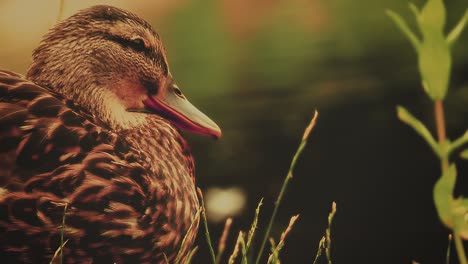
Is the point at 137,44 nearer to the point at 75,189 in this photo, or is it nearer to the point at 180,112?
the point at 180,112

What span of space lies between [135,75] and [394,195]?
73cm

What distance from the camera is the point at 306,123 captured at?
147cm

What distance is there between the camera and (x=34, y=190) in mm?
1020

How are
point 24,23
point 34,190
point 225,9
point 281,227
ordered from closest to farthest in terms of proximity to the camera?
point 34,190 → point 24,23 → point 281,227 → point 225,9

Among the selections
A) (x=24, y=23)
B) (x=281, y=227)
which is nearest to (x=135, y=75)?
(x=24, y=23)

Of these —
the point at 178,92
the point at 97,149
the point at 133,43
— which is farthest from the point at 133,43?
the point at 97,149

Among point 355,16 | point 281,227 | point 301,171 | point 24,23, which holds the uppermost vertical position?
point 355,16

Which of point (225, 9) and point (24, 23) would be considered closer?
point (24, 23)

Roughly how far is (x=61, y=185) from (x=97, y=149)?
10cm

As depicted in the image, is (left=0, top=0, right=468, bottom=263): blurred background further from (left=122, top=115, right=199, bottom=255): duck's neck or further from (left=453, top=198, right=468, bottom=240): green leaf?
(left=453, top=198, right=468, bottom=240): green leaf

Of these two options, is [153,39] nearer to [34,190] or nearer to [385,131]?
[34,190]

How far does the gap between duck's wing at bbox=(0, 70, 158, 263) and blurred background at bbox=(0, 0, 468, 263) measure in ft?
1.03

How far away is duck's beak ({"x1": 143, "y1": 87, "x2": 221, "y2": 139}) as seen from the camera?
123cm

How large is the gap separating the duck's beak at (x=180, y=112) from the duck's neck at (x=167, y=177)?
48 mm
